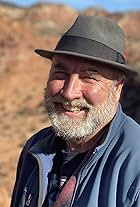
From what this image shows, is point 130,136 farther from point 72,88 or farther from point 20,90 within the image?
point 20,90

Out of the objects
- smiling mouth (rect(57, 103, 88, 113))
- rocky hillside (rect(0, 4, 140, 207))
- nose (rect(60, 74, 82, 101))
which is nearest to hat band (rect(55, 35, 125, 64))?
nose (rect(60, 74, 82, 101))

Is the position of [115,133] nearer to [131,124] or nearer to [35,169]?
[131,124]

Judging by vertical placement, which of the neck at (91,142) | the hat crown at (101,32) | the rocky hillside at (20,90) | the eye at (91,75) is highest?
the rocky hillside at (20,90)

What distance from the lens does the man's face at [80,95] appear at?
229cm

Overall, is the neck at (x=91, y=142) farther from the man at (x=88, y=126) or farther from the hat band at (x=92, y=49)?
the hat band at (x=92, y=49)

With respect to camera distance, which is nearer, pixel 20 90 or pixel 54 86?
pixel 54 86

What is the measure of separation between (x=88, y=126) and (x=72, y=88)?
7.6 inches

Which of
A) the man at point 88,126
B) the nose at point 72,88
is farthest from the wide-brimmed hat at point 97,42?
the nose at point 72,88

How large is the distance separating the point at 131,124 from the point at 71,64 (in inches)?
14.8

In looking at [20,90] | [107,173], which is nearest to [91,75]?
[107,173]

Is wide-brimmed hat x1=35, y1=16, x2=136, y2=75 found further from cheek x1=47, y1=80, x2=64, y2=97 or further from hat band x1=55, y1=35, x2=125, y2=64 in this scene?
cheek x1=47, y1=80, x2=64, y2=97

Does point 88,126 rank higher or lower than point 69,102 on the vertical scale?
lower

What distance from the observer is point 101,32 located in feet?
7.45

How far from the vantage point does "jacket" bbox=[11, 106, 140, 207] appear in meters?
2.06
